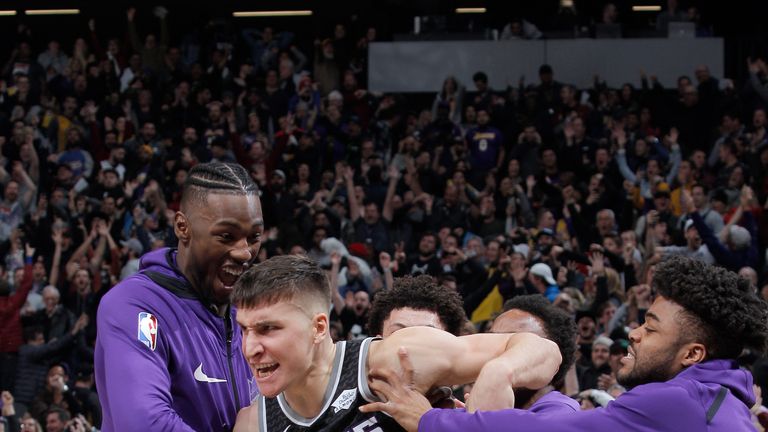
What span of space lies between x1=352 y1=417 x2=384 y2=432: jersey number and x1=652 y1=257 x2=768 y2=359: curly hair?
967 mm

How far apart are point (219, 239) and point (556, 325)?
1.24 meters

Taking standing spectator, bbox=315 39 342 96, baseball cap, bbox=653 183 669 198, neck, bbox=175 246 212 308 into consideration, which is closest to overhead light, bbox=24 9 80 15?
standing spectator, bbox=315 39 342 96

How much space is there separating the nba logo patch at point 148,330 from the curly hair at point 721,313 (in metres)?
1.53

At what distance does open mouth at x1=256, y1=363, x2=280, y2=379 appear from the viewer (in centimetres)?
339

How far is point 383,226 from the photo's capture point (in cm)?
1398

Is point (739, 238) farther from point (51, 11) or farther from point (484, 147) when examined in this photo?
point (51, 11)

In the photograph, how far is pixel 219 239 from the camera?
12.2 feet

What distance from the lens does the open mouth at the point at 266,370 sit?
339 centimetres

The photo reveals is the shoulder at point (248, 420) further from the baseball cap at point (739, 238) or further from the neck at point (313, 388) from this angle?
the baseball cap at point (739, 238)

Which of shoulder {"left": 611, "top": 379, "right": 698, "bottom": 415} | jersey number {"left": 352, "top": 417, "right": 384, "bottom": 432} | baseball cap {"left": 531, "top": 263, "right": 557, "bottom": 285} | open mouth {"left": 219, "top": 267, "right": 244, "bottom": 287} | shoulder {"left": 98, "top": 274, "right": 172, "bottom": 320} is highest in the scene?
open mouth {"left": 219, "top": 267, "right": 244, "bottom": 287}

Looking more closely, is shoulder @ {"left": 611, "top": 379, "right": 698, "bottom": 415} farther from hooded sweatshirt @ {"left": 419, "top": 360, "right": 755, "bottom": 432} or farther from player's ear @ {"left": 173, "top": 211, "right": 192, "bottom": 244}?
player's ear @ {"left": 173, "top": 211, "right": 192, "bottom": 244}

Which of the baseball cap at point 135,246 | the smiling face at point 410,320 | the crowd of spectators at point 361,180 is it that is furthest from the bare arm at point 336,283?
the smiling face at point 410,320

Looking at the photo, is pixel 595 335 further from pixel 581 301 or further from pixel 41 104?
pixel 41 104

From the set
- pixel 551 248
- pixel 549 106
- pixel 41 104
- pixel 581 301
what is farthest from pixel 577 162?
pixel 41 104
